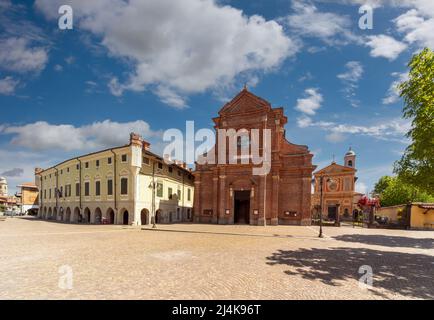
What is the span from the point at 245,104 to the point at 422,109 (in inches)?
908

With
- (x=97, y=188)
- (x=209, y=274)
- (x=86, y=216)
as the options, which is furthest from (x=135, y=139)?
(x=209, y=274)

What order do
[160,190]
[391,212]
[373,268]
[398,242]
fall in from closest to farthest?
[373,268] < [398,242] < [160,190] < [391,212]

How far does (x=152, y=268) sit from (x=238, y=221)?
26.2 metres

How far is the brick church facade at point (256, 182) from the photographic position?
30.2 meters

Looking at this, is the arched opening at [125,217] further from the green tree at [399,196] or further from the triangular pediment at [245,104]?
the green tree at [399,196]

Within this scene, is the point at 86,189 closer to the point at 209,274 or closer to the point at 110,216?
the point at 110,216

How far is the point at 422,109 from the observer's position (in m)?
12.1

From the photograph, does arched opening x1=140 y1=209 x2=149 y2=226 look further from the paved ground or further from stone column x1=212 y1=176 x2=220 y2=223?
the paved ground

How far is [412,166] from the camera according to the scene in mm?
15273

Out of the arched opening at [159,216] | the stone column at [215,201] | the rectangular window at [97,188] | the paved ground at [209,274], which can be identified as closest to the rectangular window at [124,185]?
the rectangular window at [97,188]

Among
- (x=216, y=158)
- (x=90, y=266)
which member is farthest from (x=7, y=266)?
(x=216, y=158)

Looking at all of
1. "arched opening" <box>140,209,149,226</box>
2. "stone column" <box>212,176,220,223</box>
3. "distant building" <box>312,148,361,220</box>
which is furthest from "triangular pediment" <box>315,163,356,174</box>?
"arched opening" <box>140,209,149,226</box>

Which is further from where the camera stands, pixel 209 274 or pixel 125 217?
pixel 125 217

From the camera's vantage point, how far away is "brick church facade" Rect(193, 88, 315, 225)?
30.2 metres
